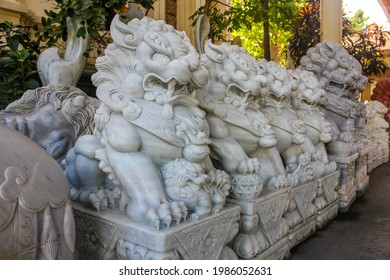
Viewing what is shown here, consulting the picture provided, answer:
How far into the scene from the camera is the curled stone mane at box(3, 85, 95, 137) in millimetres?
1704

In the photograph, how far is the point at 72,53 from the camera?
234 cm

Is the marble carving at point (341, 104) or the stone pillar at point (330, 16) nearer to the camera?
the marble carving at point (341, 104)

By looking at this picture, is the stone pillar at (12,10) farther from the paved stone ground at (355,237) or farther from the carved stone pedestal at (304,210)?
the paved stone ground at (355,237)

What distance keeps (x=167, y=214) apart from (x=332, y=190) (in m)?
1.50

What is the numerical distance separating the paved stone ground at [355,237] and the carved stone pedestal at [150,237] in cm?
57

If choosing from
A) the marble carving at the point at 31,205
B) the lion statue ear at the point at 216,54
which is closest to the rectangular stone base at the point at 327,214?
the lion statue ear at the point at 216,54

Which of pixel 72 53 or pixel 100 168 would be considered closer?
pixel 100 168

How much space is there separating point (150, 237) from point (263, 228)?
23.7 inches

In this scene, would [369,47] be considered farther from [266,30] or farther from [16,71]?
[16,71]

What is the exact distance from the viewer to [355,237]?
1.90 metres

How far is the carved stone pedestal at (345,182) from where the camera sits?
8.03 feet

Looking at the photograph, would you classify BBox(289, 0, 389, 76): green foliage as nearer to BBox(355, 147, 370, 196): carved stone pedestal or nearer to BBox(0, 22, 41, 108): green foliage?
BBox(355, 147, 370, 196): carved stone pedestal
